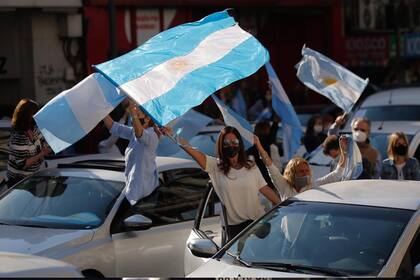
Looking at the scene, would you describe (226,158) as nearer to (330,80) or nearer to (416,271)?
(416,271)

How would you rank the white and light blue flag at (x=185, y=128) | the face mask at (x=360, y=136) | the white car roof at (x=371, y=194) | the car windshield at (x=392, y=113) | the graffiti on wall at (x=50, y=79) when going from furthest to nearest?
the graffiti on wall at (x=50, y=79), the car windshield at (x=392, y=113), the white and light blue flag at (x=185, y=128), the face mask at (x=360, y=136), the white car roof at (x=371, y=194)

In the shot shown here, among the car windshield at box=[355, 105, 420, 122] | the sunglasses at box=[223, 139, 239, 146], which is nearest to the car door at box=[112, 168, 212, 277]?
the sunglasses at box=[223, 139, 239, 146]

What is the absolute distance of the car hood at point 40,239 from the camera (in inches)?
318

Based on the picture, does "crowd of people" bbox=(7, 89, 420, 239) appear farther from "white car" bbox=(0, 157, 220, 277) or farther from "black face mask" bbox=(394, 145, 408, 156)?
"white car" bbox=(0, 157, 220, 277)

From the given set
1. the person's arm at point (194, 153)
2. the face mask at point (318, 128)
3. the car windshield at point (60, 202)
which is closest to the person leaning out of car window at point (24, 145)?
the car windshield at point (60, 202)

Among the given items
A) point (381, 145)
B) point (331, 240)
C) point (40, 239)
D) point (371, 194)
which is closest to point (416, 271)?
point (331, 240)

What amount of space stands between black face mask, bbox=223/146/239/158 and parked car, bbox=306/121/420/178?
4.11 meters

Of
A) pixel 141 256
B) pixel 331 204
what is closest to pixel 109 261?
pixel 141 256

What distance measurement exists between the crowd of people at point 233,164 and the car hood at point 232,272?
4.54 feet

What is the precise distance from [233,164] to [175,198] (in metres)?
1.46

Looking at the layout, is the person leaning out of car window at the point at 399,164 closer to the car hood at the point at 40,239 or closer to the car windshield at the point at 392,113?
the car hood at the point at 40,239

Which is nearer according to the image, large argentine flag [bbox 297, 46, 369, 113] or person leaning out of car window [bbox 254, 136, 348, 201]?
person leaning out of car window [bbox 254, 136, 348, 201]

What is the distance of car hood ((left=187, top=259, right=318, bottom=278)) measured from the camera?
250 inches

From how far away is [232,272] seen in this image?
6.53m
